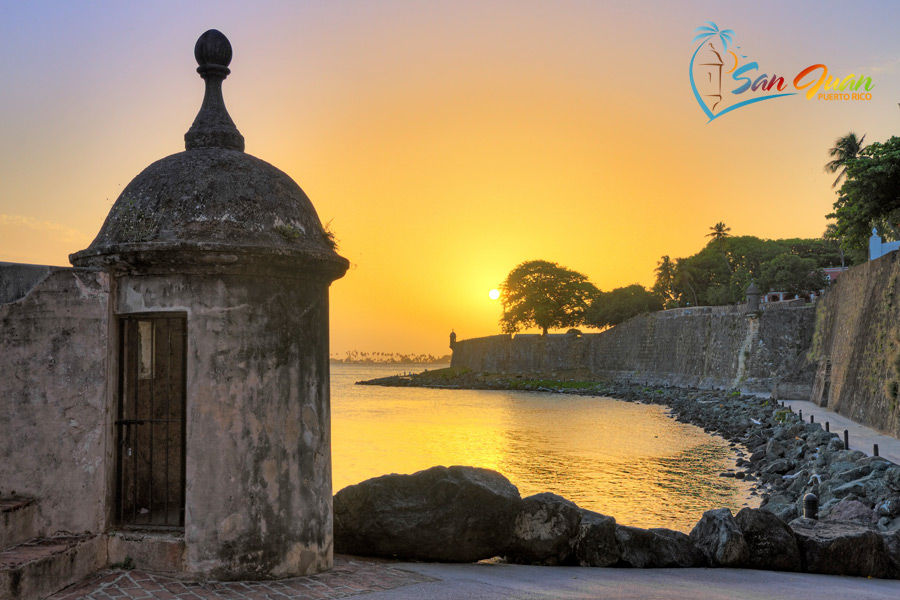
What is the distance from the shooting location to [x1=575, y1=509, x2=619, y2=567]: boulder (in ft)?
23.9

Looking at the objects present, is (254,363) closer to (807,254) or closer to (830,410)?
(830,410)

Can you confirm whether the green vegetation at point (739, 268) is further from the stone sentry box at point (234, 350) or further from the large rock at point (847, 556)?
the stone sentry box at point (234, 350)

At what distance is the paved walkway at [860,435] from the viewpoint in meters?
15.3

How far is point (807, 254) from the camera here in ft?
241

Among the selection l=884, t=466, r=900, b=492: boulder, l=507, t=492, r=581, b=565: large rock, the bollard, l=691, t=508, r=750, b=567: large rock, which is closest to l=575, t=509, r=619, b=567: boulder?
l=507, t=492, r=581, b=565: large rock

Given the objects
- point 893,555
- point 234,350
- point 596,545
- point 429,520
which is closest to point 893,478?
point 893,555

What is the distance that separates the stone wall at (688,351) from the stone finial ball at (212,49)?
34.0 meters

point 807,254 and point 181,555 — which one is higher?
point 807,254

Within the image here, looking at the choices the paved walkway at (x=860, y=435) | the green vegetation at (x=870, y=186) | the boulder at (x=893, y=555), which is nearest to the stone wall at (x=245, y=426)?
the boulder at (x=893, y=555)

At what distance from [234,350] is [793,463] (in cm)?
1614

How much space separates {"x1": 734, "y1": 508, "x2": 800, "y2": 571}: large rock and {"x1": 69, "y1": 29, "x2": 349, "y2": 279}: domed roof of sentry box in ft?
15.9

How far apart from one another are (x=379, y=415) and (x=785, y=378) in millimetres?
22721

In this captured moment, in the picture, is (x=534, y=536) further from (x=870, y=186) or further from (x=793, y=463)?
(x=870, y=186)

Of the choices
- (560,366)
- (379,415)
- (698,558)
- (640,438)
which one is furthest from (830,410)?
(560,366)
